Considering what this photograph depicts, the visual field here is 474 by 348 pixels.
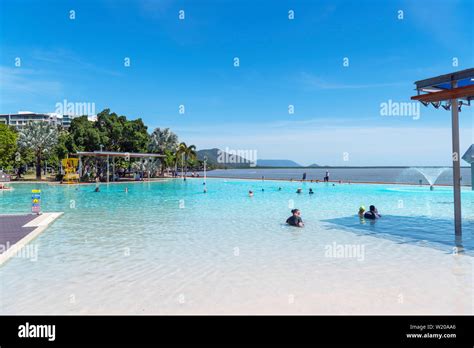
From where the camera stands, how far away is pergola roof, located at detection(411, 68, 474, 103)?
984cm

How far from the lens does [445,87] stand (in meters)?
11.1

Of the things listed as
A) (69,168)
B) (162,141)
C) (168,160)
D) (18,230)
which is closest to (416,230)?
(18,230)

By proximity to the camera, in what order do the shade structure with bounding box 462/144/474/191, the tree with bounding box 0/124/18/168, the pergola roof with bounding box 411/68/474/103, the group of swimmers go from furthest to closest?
the tree with bounding box 0/124/18/168 → the group of swimmers → the shade structure with bounding box 462/144/474/191 → the pergola roof with bounding box 411/68/474/103

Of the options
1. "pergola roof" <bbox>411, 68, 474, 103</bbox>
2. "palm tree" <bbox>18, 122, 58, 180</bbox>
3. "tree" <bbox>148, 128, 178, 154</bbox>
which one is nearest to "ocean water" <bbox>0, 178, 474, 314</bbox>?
"pergola roof" <bbox>411, 68, 474, 103</bbox>

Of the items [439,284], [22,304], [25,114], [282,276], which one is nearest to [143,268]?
[22,304]

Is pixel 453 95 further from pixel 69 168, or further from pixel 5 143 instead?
pixel 5 143

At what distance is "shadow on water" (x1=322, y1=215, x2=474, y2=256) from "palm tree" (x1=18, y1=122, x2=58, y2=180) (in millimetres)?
56899

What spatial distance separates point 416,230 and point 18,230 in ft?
49.7

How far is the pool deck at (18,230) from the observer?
9859 millimetres

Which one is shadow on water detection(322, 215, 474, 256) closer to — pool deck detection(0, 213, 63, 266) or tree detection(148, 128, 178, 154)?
pool deck detection(0, 213, 63, 266)
